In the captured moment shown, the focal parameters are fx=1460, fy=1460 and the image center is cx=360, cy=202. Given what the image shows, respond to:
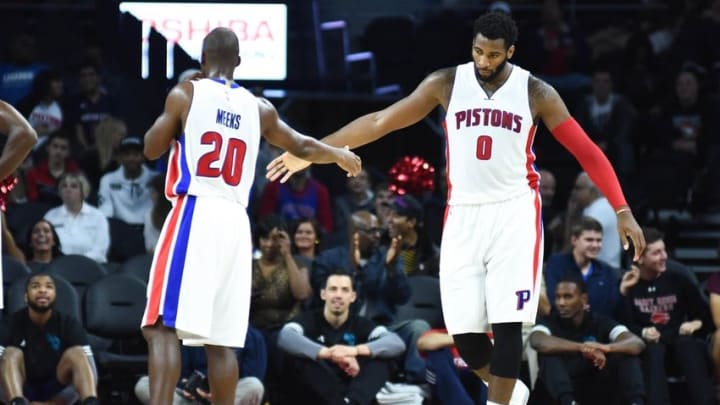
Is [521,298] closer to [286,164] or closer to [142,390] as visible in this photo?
[286,164]

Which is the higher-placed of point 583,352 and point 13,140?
point 13,140

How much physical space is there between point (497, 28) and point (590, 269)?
4578 mm

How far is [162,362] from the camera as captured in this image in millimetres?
7008

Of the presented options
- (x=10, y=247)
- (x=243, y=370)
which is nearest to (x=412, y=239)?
(x=243, y=370)

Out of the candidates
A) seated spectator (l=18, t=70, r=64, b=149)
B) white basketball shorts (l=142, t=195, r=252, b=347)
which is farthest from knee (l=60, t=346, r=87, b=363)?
seated spectator (l=18, t=70, r=64, b=149)

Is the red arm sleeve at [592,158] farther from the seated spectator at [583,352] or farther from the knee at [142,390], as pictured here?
the knee at [142,390]

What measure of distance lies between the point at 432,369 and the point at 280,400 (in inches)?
48.4

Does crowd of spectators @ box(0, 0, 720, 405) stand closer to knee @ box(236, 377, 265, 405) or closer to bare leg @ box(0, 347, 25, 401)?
knee @ box(236, 377, 265, 405)

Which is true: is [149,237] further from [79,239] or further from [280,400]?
[280,400]

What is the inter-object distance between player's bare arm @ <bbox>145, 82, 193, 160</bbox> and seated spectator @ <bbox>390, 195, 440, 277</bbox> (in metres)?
4.30

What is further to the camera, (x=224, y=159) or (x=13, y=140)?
(x=13, y=140)

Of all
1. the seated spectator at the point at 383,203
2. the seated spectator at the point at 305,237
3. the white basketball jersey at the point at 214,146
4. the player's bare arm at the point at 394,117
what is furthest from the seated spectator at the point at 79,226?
the white basketball jersey at the point at 214,146

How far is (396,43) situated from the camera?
16500mm

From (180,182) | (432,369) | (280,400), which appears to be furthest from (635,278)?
(180,182)
